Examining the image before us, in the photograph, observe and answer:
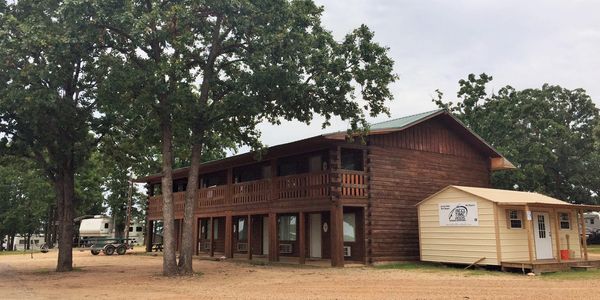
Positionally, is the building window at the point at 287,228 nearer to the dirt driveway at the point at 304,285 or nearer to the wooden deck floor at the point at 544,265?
the dirt driveway at the point at 304,285

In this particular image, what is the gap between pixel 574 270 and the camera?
17781mm

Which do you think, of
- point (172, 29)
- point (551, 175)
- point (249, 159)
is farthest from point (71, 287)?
point (551, 175)

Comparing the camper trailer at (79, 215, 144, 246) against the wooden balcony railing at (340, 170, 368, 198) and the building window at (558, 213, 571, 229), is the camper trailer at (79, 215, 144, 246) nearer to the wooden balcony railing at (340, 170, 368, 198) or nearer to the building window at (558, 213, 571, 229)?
the wooden balcony railing at (340, 170, 368, 198)

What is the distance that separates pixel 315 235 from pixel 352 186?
4.30 metres

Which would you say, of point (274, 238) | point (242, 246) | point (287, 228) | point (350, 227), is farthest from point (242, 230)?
point (350, 227)

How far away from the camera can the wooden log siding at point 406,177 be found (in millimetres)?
20328

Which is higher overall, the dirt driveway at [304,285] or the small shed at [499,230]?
the small shed at [499,230]

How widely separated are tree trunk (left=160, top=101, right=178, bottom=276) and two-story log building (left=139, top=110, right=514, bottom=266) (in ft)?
16.6

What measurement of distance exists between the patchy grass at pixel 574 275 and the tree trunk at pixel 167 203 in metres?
11.6

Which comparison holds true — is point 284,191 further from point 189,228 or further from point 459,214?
point 459,214

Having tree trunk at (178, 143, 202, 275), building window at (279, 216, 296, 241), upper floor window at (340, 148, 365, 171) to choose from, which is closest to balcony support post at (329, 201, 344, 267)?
upper floor window at (340, 148, 365, 171)

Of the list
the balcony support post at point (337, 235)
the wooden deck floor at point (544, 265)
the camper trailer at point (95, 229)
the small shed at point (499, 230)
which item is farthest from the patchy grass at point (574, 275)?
the camper trailer at point (95, 229)

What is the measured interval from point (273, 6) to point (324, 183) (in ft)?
23.1

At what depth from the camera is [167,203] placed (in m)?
17.3
